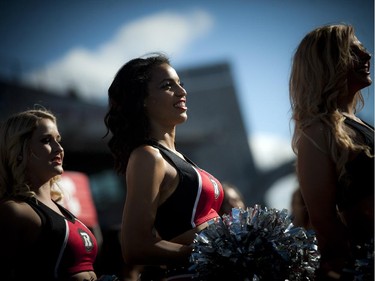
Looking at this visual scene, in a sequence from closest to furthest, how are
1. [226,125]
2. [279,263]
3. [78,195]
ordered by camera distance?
[279,263] < [78,195] < [226,125]

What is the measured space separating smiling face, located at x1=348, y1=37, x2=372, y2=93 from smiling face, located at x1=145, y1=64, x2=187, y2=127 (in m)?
0.95

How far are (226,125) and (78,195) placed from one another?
45750mm

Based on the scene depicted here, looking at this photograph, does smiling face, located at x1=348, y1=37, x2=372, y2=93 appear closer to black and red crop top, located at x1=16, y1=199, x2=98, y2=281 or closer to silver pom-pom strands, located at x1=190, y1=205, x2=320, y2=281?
silver pom-pom strands, located at x1=190, y1=205, x2=320, y2=281

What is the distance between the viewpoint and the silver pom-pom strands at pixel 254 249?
9.01 feet

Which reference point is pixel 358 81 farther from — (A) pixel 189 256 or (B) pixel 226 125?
(B) pixel 226 125

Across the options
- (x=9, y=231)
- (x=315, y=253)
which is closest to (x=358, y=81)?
(x=315, y=253)

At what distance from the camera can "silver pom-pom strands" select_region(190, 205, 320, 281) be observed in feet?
9.01

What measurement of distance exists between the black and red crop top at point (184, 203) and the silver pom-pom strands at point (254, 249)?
0.23 meters

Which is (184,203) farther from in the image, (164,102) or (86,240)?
(86,240)

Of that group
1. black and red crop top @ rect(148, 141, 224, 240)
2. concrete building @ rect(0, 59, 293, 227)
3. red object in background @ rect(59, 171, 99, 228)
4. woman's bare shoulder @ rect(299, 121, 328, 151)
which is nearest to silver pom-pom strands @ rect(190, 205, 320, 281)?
black and red crop top @ rect(148, 141, 224, 240)

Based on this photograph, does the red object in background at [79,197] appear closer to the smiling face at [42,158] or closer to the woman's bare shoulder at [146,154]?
the smiling face at [42,158]

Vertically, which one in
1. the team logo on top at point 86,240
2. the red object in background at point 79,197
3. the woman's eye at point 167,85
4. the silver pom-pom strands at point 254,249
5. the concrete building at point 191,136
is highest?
the woman's eye at point 167,85

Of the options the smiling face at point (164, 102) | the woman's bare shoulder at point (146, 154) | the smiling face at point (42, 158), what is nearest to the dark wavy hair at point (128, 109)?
the smiling face at point (164, 102)

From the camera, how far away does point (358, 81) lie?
321 cm
